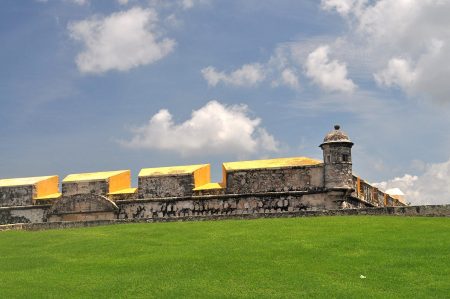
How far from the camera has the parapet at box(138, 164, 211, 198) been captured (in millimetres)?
30578

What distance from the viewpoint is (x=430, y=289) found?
12344 mm

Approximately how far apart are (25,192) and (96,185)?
15.9ft

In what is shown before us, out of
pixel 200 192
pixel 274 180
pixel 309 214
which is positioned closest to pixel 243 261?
pixel 309 214

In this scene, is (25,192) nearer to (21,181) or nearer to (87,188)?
(21,181)

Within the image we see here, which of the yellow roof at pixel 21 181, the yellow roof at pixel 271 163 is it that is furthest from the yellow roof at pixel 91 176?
the yellow roof at pixel 271 163

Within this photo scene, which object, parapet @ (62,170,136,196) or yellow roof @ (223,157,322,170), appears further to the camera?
parapet @ (62,170,136,196)

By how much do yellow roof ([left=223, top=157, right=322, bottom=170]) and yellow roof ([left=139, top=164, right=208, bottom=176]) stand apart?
1.88 metres

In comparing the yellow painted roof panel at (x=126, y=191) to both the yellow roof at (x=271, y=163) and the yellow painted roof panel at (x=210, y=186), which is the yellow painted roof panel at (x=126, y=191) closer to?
the yellow painted roof panel at (x=210, y=186)

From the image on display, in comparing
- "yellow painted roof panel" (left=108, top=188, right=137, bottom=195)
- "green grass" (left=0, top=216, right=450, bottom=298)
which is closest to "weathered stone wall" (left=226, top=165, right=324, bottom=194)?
"yellow painted roof panel" (left=108, top=188, right=137, bottom=195)

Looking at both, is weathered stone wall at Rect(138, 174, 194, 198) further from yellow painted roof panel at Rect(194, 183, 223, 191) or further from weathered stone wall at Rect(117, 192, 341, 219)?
yellow painted roof panel at Rect(194, 183, 223, 191)

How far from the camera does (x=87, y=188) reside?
32.2 metres

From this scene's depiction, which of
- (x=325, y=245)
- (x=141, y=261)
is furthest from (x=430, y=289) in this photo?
(x=141, y=261)

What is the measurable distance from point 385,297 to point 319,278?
6.10ft

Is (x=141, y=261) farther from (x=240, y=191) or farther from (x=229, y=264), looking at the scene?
(x=240, y=191)
